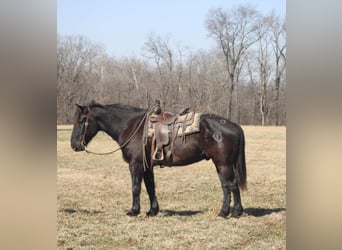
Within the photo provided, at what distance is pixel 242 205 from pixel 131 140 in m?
0.84

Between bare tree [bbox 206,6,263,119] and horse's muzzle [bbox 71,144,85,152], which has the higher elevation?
bare tree [bbox 206,6,263,119]

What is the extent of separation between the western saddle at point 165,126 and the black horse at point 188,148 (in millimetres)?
44

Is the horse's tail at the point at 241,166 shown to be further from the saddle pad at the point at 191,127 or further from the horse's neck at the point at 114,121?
the horse's neck at the point at 114,121

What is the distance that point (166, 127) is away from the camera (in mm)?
2762

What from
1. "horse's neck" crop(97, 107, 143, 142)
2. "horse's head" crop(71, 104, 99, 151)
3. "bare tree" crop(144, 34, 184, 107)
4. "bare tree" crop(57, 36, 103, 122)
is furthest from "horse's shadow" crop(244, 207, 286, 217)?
"bare tree" crop(57, 36, 103, 122)

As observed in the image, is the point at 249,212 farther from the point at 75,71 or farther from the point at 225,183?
the point at 75,71

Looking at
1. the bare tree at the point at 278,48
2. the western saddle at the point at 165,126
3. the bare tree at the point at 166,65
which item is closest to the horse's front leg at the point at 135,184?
the western saddle at the point at 165,126

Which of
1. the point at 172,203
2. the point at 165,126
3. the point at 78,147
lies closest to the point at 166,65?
the point at 165,126

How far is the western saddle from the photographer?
2.76m

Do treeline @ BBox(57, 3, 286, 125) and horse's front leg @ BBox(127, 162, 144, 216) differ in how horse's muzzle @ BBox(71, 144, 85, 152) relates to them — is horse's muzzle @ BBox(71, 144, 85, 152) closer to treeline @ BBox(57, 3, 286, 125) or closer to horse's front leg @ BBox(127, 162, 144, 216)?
treeline @ BBox(57, 3, 286, 125)

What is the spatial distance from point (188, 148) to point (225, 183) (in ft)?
1.07

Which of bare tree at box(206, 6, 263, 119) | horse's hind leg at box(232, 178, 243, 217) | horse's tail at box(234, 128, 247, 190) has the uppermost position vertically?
bare tree at box(206, 6, 263, 119)

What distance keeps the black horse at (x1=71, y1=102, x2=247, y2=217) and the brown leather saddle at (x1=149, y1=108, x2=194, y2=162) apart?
0.04 m
